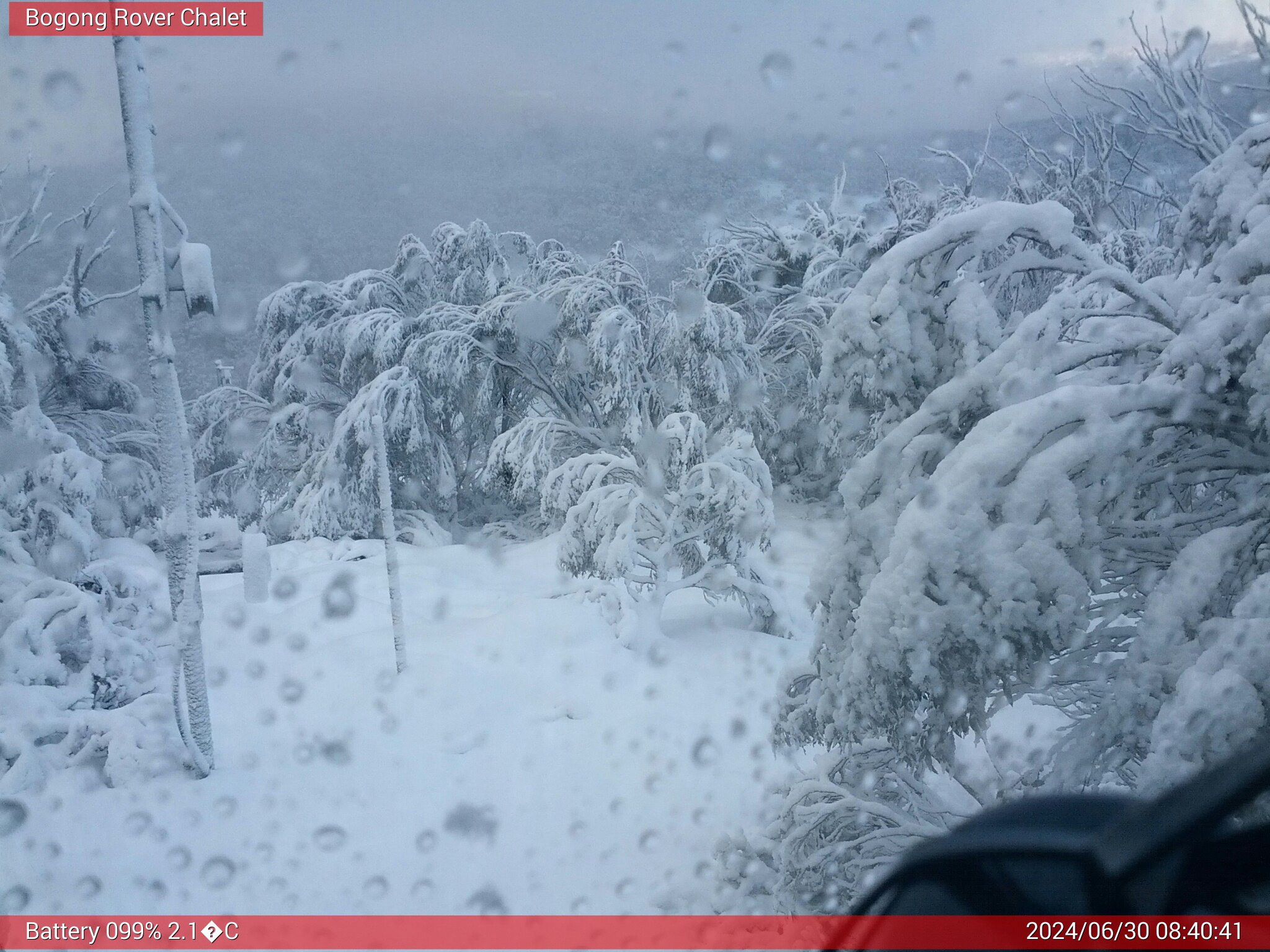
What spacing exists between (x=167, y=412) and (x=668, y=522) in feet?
13.2

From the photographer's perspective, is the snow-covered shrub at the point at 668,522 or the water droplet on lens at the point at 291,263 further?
the water droplet on lens at the point at 291,263

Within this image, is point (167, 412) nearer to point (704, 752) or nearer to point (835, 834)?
point (704, 752)

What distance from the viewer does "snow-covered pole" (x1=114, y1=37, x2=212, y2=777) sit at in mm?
4250

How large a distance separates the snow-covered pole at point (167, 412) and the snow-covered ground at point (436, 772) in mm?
491

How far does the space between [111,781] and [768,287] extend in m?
7.73

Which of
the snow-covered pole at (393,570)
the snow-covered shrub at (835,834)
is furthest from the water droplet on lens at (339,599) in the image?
the snow-covered shrub at (835,834)

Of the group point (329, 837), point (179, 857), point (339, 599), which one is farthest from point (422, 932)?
point (339, 599)

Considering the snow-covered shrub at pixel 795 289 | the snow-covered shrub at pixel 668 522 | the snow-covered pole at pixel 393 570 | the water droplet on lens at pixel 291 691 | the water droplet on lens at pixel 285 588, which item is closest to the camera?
the water droplet on lens at pixel 291 691

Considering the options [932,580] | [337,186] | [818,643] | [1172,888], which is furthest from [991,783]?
[337,186]

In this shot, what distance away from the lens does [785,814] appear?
12.1 ft

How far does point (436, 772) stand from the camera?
16.6 feet

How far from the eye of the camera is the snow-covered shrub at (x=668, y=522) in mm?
6590

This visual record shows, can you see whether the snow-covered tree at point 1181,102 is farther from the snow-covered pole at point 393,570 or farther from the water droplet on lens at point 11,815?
the water droplet on lens at point 11,815

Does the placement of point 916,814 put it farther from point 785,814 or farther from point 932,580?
point 932,580
